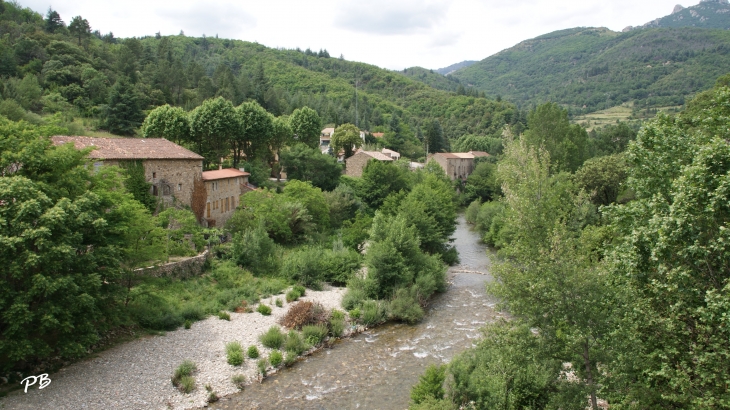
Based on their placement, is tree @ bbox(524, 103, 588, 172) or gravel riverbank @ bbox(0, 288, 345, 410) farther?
tree @ bbox(524, 103, 588, 172)

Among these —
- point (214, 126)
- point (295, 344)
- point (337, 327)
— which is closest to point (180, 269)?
point (295, 344)

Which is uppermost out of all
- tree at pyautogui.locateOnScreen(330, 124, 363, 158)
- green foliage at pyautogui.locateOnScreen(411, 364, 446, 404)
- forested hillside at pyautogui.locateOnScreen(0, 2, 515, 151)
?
forested hillside at pyautogui.locateOnScreen(0, 2, 515, 151)

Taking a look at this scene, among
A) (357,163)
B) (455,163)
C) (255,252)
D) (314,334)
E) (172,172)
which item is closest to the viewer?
(314,334)

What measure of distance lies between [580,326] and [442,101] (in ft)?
480

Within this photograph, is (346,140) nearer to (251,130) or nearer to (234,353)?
(251,130)

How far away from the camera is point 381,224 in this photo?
29.2 m

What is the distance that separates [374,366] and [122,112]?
48704 mm

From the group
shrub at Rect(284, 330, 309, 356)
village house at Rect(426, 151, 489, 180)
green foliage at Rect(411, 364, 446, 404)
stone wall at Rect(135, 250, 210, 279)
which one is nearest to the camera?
green foliage at Rect(411, 364, 446, 404)

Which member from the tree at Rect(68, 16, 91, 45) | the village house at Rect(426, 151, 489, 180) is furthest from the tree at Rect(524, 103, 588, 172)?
the tree at Rect(68, 16, 91, 45)

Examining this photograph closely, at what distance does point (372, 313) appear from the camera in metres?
24.4

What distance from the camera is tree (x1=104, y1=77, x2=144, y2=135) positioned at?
53812 millimetres

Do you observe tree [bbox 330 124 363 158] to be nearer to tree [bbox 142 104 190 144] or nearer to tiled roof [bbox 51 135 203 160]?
tree [bbox 142 104 190 144]

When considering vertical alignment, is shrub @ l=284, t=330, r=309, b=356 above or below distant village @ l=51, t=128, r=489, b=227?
below

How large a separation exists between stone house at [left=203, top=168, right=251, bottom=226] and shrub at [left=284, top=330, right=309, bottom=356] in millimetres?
15588
